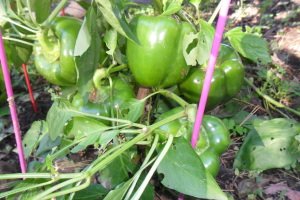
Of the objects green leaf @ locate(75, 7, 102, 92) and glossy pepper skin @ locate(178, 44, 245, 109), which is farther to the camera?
glossy pepper skin @ locate(178, 44, 245, 109)

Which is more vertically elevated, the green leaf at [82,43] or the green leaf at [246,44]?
the green leaf at [82,43]

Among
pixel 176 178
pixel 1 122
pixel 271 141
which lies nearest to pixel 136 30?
pixel 176 178

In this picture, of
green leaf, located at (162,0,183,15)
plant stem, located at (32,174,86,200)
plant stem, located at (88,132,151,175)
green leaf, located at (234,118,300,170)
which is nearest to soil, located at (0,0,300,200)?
green leaf, located at (234,118,300,170)

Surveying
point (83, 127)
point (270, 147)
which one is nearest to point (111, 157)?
point (83, 127)

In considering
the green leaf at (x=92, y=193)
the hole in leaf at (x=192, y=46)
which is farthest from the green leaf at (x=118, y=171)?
the hole in leaf at (x=192, y=46)

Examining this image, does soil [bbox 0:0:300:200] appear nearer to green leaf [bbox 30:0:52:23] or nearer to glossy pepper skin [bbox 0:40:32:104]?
glossy pepper skin [bbox 0:40:32:104]

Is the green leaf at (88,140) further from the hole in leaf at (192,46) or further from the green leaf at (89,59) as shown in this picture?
the hole in leaf at (192,46)

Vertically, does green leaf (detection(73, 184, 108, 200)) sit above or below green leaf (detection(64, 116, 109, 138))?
below
